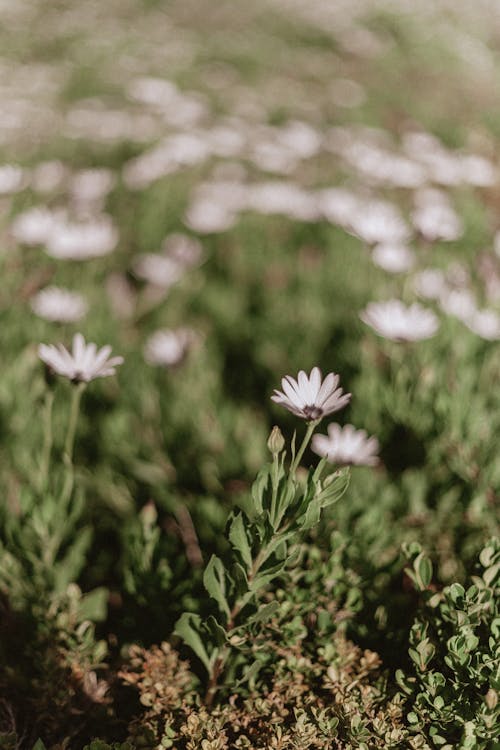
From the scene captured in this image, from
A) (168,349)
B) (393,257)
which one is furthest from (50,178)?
(393,257)

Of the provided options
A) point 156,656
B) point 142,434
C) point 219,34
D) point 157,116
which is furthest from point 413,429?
point 219,34

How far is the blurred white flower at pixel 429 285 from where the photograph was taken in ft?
8.47

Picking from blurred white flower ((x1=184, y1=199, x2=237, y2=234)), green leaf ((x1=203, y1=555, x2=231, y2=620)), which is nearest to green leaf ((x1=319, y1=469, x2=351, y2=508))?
green leaf ((x1=203, y1=555, x2=231, y2=620))

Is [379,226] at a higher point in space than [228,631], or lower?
higher

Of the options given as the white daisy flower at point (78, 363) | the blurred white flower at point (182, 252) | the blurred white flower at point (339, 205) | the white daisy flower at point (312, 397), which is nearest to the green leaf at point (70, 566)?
the white daisy flower at point (78, 363)

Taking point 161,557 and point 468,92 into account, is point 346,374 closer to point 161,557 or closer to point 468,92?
point 161,557

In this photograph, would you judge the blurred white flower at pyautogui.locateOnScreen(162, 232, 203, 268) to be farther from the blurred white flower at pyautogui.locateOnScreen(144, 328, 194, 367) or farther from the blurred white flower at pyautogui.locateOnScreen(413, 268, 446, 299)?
the blurred white flower at pyautogui.locateOnScreen(413, 268, 446, 299)

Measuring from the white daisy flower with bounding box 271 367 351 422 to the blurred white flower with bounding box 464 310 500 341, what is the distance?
1.22 metres

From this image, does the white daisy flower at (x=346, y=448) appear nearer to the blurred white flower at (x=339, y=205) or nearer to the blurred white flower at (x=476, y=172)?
the blurred white flower at (x=339, y=205)

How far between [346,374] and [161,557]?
1.25 meters

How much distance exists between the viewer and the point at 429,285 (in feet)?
8.54

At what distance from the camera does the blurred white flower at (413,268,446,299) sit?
2.58 meters

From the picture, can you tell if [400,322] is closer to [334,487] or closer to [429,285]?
[429,285]

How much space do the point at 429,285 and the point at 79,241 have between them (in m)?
1.59
